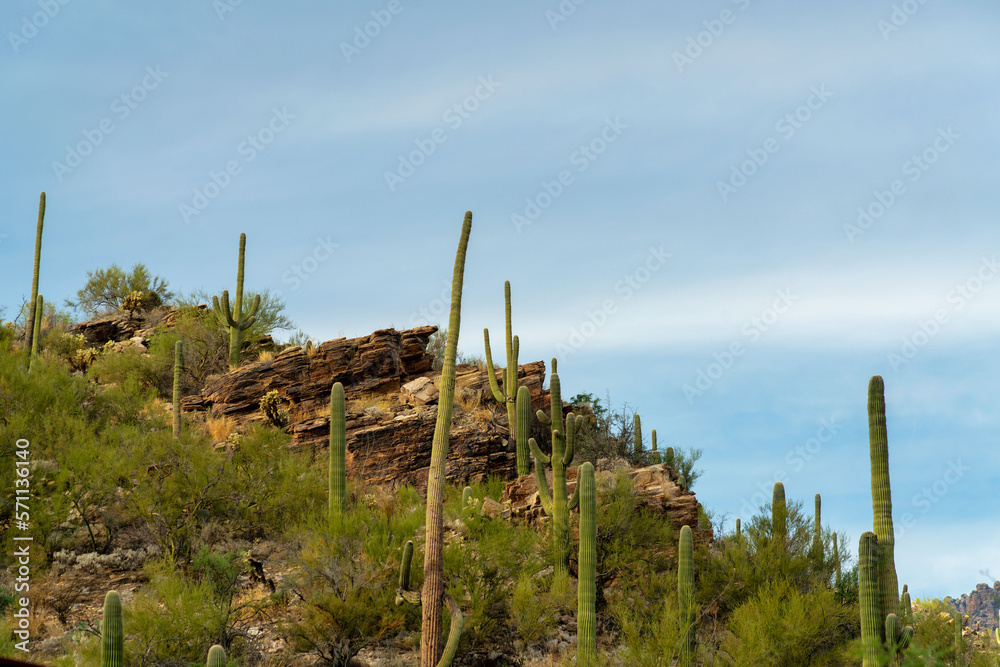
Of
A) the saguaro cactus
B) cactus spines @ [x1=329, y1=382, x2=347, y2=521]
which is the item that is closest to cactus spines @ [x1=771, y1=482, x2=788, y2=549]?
the saguaro cactus

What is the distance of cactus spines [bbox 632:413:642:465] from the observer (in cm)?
2398

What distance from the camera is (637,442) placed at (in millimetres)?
24266

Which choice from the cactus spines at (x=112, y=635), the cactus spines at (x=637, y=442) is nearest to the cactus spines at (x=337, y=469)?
the cactus spines at (x=112, y=635)

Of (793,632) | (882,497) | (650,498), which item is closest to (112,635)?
(882,497)

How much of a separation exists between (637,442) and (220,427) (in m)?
11.5

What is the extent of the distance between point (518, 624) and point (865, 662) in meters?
6.22

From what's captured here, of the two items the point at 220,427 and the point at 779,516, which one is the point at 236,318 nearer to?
the point at 220,427

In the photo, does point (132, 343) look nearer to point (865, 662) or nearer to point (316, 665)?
point (316, 665)

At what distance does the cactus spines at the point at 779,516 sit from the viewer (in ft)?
53.7

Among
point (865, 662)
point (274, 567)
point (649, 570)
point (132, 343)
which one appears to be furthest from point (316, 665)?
point (132, 343)

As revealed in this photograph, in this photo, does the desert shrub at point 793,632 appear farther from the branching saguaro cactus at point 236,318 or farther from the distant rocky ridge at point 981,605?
the distant rocky ridge at point 981,605

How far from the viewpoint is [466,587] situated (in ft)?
49.1

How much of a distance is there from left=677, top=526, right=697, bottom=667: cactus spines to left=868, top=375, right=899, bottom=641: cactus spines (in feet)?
11.1

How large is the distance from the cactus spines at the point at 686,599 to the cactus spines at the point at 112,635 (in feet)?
25.6
